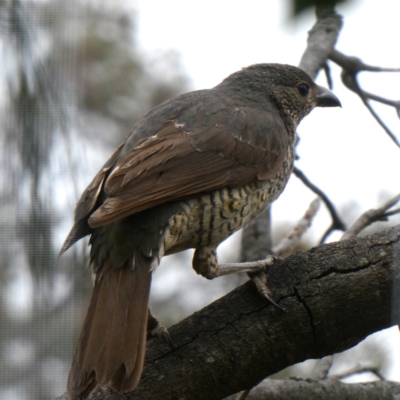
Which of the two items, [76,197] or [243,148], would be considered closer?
[76,197]

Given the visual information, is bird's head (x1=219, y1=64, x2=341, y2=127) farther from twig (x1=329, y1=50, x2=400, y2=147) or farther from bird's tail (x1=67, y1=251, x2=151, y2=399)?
bird's tail (x1=67, y1=251, x2=151, y2=399)

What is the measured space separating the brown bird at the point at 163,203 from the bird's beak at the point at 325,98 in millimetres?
453

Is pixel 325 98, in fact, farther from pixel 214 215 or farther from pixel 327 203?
pixel 214 215

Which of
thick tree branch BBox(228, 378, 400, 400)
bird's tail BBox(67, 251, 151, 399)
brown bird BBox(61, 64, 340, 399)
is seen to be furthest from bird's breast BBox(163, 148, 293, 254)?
thick tree branch BBox(228, 378, 400, 400)

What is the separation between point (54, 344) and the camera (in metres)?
5.03

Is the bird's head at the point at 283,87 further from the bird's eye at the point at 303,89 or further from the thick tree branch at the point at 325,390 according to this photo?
the thick tree branch at the point at 325,390

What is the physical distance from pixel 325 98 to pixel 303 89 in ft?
0.56

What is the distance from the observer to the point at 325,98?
156 inches

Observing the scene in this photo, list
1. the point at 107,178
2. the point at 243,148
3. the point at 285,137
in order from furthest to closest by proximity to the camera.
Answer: the point at 285,137, the point at 243,148, the point at 107,178

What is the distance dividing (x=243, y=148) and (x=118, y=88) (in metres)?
5.50

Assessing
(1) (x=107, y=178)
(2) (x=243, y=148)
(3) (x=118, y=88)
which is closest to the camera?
(1) (x=107, y=178)

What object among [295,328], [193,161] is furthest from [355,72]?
[295,328]

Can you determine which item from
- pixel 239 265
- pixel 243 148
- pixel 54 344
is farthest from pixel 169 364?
pixel 54 344

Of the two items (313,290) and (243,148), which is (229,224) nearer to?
(243,148)
